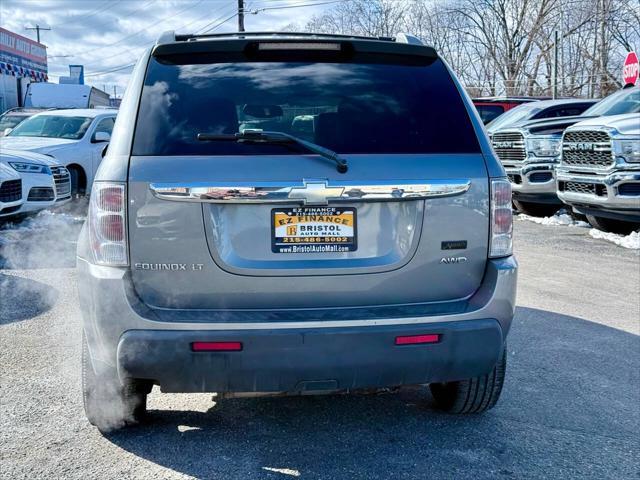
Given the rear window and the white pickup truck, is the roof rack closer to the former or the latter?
the rear window

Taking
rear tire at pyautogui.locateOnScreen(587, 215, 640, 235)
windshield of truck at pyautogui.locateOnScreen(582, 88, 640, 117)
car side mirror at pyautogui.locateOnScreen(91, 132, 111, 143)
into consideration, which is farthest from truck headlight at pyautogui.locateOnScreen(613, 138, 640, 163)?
car side mirror at pyautogui.locateOnScreen(91, 132, 111, 143)

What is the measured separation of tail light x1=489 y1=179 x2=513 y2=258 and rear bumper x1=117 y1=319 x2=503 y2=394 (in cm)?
34

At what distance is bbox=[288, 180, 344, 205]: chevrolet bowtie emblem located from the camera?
2.72 m

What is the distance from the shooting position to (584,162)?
31.7 feet

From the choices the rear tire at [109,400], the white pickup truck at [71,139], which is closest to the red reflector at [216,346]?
the rear tire at [109,400]

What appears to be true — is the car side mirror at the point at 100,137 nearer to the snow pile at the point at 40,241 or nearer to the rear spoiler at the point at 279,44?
the snow pile at the point at 40,241

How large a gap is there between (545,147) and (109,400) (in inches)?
399

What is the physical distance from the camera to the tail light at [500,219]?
293 centimetres

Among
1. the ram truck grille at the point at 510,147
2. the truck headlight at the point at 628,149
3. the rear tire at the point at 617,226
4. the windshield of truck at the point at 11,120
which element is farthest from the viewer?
the windshield of truck at the point at 11,120

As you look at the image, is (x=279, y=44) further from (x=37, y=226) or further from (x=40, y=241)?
(x=37, y=226)

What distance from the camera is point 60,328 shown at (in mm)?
5184

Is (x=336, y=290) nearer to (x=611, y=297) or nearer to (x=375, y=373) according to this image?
(x=375, y=373)

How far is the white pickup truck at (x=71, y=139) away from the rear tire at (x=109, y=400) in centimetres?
917

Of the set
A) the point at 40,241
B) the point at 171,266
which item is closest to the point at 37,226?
the point at 40,241
